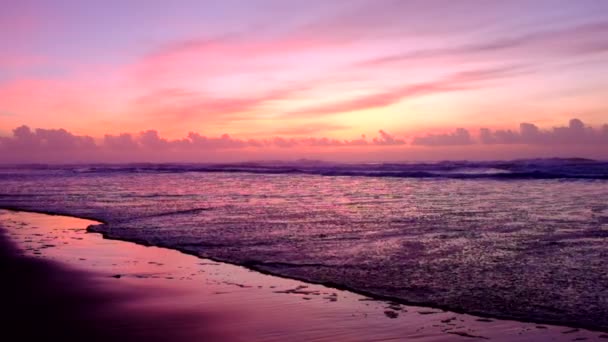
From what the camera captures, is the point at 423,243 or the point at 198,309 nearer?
the point at 198,309

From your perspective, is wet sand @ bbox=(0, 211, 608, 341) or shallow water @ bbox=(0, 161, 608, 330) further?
shallow water @ bbox=(0, 161, 608, 330)

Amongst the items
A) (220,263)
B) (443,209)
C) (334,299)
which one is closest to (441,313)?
(334,299)

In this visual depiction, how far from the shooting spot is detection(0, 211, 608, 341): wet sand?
6.97 meters

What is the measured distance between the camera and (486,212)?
20422mm

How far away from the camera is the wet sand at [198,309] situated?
22.9ft

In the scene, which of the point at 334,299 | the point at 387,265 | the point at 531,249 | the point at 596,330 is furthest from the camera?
the point at 531,249

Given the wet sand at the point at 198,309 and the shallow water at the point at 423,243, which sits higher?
the shallow water at the point at 423,243

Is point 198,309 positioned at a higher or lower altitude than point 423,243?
lower

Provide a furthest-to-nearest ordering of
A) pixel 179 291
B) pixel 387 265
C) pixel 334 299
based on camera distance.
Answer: pixel 387 265
pixel 179 291
pixel 334 299

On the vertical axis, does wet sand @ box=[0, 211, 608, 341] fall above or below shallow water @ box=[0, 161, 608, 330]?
below

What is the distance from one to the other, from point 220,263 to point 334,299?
380 cm

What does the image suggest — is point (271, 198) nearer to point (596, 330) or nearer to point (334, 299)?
point (334, 299)

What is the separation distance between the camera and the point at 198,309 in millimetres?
8188

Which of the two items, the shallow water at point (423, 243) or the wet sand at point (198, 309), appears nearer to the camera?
the wet sand at point (198, 309)
